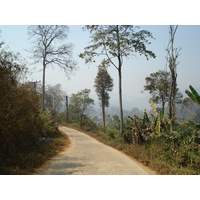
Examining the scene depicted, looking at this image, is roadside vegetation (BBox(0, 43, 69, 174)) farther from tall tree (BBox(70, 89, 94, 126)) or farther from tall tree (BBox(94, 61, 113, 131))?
tall tree (BBox(94, 61, 113, 131))

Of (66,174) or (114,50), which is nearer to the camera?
(66,174)

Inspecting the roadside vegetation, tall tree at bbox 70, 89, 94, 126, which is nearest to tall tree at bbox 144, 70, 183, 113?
tall tree at bbox 70, 89, 94, 126

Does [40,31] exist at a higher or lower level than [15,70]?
higher

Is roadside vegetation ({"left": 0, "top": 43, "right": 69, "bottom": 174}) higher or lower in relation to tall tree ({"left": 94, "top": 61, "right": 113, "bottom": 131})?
lower

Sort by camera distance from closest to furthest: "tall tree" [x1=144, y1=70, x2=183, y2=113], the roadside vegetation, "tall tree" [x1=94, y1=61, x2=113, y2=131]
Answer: the roadside vegetation
"tall tree" [x1=144, y1=70, x2=183, y2=113]
"tall tree" [x1=94, y1=61, x2=113, y2=131]

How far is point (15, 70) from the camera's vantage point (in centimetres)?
741

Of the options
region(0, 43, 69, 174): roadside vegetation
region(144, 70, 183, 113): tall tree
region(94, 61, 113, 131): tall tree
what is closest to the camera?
region(0, 43, 69, 174): roadside vegetation

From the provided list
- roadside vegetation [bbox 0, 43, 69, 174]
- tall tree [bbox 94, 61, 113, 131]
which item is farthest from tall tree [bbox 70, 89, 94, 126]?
roadside vegetation [bbox 0, 43, 69, 174]

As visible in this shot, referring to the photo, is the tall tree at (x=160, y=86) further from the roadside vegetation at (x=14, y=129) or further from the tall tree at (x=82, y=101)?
the roadside vegetation at (x=14, y=129)

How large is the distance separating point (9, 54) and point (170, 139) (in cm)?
693

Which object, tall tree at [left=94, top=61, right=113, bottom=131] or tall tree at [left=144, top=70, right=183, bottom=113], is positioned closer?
tall tree at [left=144, top=70, right=183, bottom=113]

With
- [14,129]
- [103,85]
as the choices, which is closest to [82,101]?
[103,85]

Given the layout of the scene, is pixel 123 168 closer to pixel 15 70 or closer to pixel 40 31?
pixel 15 70

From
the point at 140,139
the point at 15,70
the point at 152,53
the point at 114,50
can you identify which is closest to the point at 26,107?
the point at 15,70
